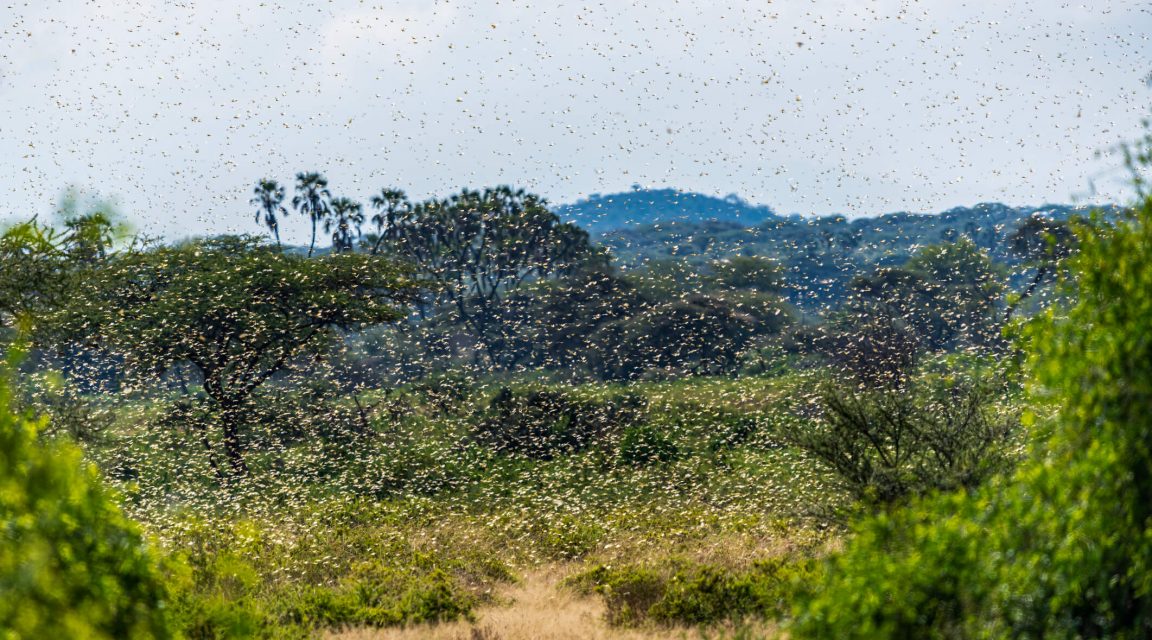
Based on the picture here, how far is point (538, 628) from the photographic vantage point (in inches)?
450

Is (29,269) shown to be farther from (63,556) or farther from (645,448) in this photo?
(63,556)

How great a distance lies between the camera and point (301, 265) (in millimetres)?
28719

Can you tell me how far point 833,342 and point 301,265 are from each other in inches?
1080

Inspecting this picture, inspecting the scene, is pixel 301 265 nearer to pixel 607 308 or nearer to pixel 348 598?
pixel 348 598

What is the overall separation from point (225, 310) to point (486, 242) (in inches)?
1310

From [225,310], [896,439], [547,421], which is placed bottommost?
[547,421]

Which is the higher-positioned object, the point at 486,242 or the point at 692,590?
the point at 486,242

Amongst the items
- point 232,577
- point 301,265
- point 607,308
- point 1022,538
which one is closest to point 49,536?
point 1022,538

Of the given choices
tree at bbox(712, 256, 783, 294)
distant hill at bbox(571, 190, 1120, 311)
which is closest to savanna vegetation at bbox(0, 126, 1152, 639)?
tree at bbox(712, 256, 783, 294)

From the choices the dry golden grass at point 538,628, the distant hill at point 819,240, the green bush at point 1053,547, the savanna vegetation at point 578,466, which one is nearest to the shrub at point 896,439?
the savanna vegetation at point 578,466

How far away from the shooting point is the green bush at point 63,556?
4.09 metres

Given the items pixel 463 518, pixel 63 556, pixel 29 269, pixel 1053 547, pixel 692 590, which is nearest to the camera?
pixel 63 556

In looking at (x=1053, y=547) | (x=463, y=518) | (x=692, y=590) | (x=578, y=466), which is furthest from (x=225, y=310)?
(x=1053, y=547)

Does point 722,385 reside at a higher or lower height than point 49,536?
lower
